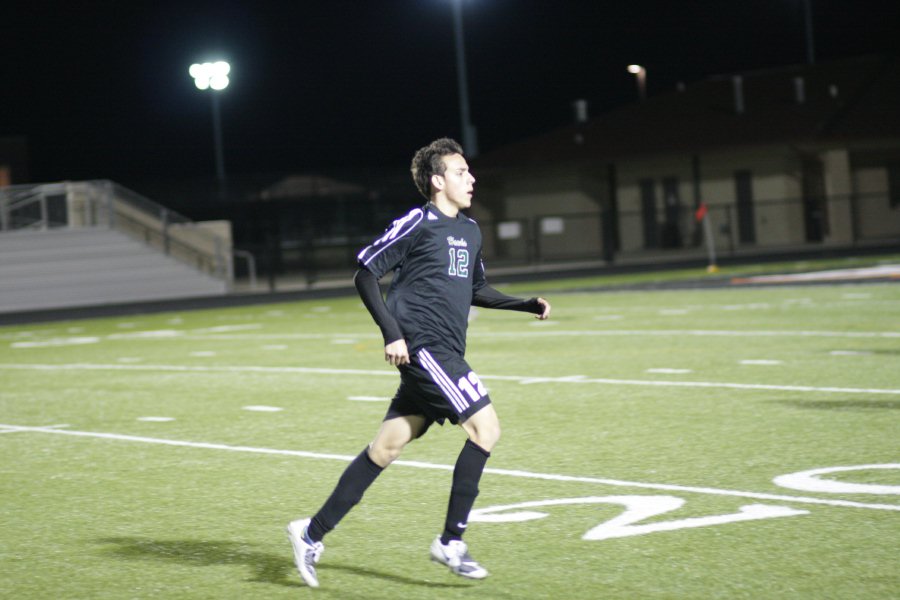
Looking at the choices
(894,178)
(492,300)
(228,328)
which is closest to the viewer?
(492,300)

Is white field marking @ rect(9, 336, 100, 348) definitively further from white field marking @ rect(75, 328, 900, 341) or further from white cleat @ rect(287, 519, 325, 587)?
white cleat @ rect(287, 519, 325, 587)

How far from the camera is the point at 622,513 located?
7.21m

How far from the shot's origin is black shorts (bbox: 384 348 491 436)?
5.98 metres

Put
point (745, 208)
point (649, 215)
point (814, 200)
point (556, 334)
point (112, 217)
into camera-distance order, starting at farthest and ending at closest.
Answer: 1. point (649, 215)
2. point (745, 208)
3. point (814, 200)
4. point (112, 217)
5. point (556, 334)

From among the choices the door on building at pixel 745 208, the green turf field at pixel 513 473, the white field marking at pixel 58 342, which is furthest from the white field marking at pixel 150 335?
the door on building at pixel 745 208

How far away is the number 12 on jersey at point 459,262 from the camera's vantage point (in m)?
6.25

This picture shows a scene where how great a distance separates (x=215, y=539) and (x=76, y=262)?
104 feet

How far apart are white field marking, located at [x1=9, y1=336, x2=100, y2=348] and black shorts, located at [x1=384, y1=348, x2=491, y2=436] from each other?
16601 mm

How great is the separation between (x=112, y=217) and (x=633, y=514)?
111 feet

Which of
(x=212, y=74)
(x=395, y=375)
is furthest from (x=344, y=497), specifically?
(x=212, y=74)

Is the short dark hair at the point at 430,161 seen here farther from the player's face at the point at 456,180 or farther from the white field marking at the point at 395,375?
the white field marking at the point at 395,375

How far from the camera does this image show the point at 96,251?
125ft

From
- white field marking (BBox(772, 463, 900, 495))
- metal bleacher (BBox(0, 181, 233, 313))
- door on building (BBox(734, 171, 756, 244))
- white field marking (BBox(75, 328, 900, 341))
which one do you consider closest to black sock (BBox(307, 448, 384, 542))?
white field marking (BBox(772, 463, 900, 495))

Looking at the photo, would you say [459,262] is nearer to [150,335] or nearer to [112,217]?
[150,335]
